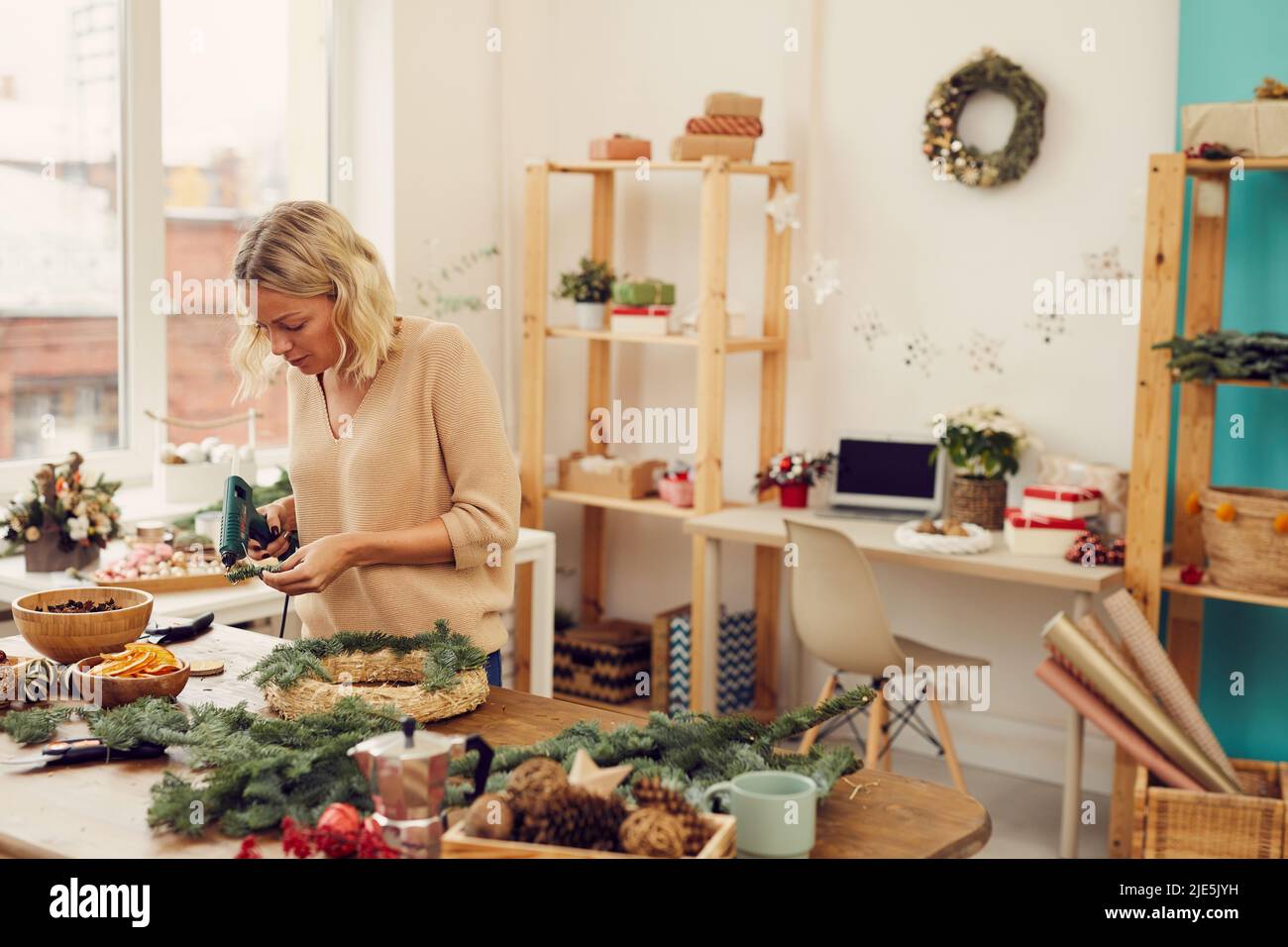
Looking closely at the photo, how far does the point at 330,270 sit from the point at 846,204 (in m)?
2.61

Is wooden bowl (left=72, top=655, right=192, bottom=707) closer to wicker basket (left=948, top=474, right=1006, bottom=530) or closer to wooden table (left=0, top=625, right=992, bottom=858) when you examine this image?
wooden table (left=0, top=625, right=992, bottom=858)

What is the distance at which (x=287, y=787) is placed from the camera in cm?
160

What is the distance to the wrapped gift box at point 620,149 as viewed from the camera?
448 centimetres

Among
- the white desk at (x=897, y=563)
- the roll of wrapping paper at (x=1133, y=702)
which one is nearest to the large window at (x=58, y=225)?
the white desk at (x=897, y=563)

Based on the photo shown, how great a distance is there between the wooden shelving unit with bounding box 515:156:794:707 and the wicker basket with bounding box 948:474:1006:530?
30.1 inches

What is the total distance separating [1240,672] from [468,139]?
3.00 metres

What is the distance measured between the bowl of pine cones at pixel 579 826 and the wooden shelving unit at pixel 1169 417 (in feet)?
7.63

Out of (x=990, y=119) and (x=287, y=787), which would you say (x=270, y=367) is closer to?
(x=287, y=787)

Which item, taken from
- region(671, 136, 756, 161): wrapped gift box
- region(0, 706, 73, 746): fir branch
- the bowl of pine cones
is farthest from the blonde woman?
region(671, 136, 756, 161): wrapped gift box

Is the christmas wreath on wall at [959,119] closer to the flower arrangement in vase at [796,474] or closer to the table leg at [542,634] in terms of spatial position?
the flower arrangement in vase at [796,474]

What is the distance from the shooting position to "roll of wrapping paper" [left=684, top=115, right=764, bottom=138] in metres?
4.30

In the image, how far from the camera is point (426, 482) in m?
2.21

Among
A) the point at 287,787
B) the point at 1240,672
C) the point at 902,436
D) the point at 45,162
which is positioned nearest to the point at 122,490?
the point at 45,162

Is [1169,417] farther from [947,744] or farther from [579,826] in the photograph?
[579,826]
